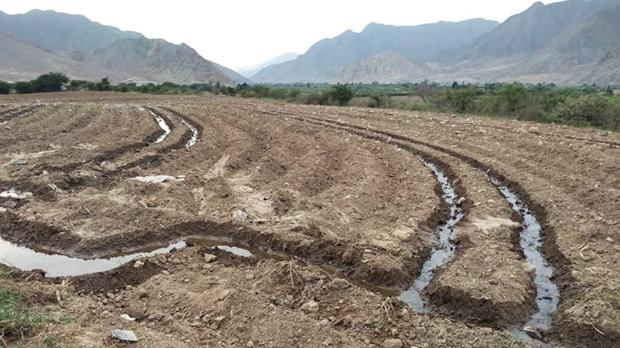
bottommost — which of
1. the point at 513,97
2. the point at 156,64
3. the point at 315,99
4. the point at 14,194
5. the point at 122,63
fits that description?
the point at 14,194

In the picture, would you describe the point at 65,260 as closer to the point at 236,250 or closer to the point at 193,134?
the point at 236,250

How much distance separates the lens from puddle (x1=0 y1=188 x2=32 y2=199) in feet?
40.0

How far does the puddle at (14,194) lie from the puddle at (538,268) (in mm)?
11309

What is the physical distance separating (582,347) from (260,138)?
51.1 ft

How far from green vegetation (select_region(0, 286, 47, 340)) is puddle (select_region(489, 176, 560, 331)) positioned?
6404mm

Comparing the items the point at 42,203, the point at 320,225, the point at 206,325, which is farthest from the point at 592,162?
the point at 42,203

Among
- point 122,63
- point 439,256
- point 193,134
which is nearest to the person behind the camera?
point 439,256

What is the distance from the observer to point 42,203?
11.5m

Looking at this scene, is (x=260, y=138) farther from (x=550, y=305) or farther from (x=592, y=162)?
(x=550, y=305)

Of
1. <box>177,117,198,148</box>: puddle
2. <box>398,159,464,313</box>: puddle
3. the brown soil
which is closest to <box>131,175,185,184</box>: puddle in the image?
the brown soil

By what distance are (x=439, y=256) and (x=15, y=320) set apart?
6817 mm

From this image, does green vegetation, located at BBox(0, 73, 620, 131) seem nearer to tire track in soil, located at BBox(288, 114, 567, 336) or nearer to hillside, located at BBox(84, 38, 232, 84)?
tire track in soil, located at BBox(288, 114, 567, 336)

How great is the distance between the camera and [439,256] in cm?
936

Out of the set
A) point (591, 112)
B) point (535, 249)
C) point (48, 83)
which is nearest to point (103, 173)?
point (535, 249)
